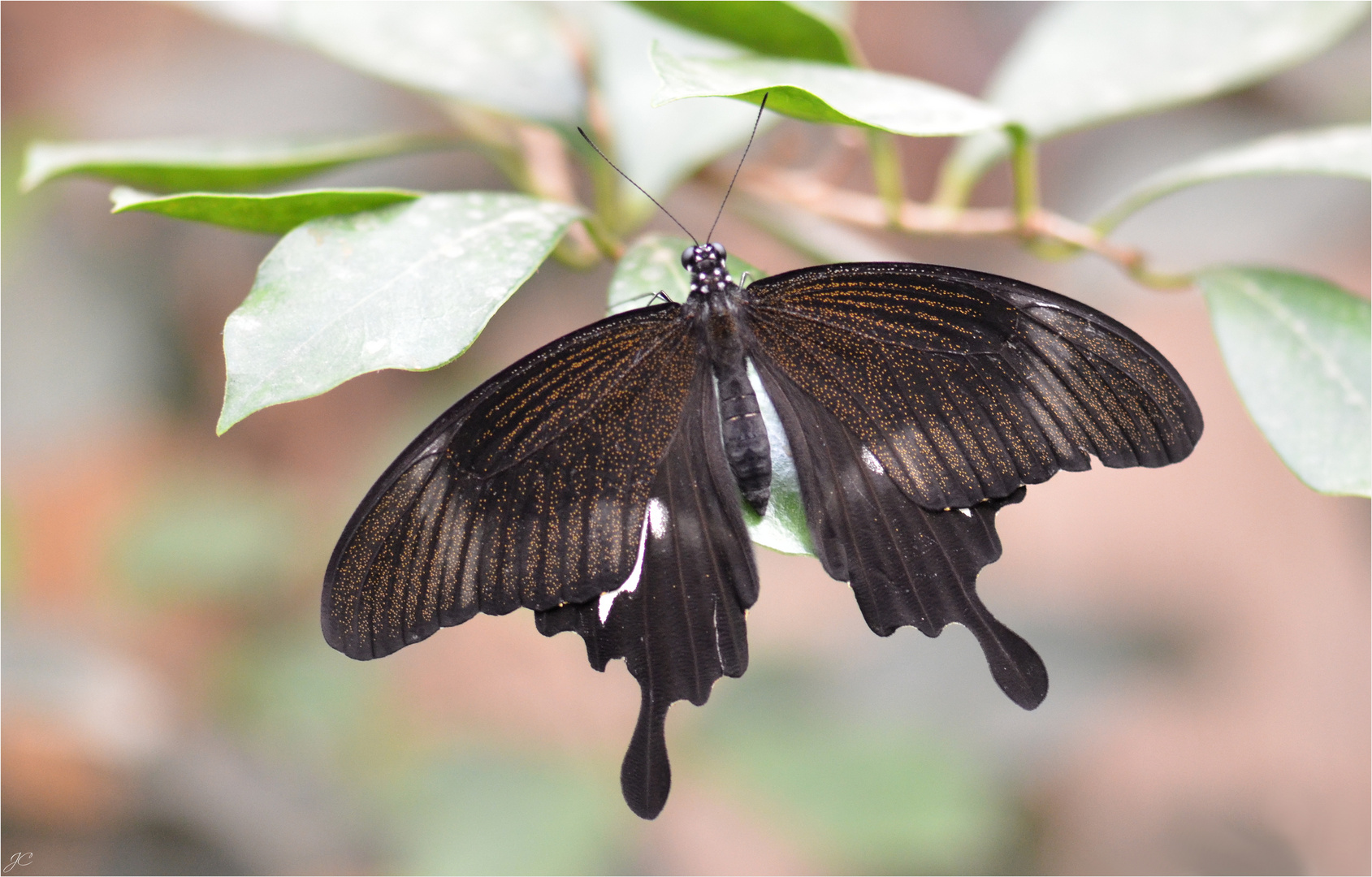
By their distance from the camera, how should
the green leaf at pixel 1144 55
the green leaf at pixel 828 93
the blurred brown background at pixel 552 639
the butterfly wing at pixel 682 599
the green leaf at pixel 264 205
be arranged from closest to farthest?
the green leaf at pixel 828 93, the green leaf at pixel 264 205, the butterfly wing at pixel 682 599, the green leaf at pixel 1144 55, the blurred brown background at pixel 552 639

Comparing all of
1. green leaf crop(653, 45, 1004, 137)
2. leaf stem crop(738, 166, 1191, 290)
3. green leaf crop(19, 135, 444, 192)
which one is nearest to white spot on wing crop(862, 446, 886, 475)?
green leaf crop(653, 45, 1004, 137)

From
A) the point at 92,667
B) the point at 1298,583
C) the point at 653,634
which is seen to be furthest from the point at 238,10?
the point at 1298,583

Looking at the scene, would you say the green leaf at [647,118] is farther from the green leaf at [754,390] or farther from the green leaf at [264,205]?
the green leaf at [264,205]

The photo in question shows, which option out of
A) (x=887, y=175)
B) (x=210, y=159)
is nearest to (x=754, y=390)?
(x=887, y=175)

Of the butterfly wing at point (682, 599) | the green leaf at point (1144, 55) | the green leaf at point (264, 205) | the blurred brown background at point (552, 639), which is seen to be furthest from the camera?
the blurred brown background at point (552, 639)

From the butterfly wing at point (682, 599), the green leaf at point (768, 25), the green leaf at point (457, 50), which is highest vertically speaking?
the green leaf at point (457, 50)

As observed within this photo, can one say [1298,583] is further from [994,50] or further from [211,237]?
[211,237]

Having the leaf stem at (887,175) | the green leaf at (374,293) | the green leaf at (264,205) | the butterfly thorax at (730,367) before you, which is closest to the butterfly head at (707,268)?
the butterfly thorax at (730,367)
